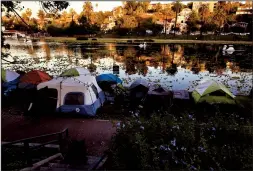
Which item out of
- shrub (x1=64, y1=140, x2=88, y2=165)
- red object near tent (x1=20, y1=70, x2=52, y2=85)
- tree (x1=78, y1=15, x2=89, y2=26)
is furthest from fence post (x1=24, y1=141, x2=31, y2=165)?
tree (x1=78, y1=15, x2=89, y2=26)

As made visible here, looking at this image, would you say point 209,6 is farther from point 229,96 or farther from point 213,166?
point 213,166

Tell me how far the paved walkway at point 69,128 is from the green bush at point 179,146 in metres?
2.48

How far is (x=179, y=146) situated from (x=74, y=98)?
6.80 m

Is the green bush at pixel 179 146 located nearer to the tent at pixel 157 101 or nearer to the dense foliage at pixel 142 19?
the tent at pixel 157 101

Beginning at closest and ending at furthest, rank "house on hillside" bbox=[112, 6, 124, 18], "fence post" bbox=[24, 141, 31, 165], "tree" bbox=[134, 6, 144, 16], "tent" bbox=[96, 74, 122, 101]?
"fence post" bbox=[24, 141, 31, 165], "tent" bbox=[96, 74, 122, 101], "tree" bbox=[134, 6, 144, 16], "house on hillside" bbox=[112, 6, 124, 18]

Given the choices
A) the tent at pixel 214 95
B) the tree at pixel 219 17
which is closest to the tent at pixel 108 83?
the tent at pixel 214 95

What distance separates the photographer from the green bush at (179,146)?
4684mm

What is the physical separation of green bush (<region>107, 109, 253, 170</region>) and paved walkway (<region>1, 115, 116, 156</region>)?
8.15ft

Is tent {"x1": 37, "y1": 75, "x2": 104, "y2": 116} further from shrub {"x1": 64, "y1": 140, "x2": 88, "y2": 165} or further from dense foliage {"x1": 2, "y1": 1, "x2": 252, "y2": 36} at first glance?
dense foliage {"x1": 2, "y1": 1, "x2": 252, "y2": 36}

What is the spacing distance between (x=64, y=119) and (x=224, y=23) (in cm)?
4355

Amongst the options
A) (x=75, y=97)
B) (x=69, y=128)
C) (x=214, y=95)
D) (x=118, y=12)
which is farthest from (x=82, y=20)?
(x=69, y=128)

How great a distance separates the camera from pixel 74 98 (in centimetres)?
1088

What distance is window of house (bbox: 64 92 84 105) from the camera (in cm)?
1081

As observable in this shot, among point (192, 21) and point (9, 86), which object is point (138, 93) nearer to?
point (9, 86)
